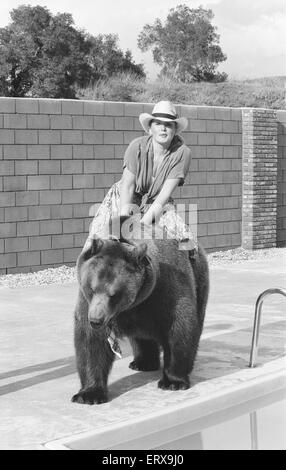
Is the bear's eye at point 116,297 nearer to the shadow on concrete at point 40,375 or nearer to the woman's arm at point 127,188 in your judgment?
the woman's arm at point 127,188

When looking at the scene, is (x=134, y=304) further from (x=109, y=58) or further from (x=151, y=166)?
(x=109, y=58)

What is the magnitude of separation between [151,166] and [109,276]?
1.22 m

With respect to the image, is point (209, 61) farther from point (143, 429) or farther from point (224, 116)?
point (143, 429)

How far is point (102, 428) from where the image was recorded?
522 cm

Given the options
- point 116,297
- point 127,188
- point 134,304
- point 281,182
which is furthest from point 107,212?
point 281,182

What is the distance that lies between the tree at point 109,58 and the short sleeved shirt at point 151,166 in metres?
40.6

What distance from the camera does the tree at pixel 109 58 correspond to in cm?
4706

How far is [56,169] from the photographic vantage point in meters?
12.8

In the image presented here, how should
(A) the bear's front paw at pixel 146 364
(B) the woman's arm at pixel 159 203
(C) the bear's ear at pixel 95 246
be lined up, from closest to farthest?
(C) the bear's ear at pixel 95 246 < (B) the woman's arm at pixel 159 203 < (A) the bear's front paw at pixel 146 364

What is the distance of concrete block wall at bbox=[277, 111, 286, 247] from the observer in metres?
16.6

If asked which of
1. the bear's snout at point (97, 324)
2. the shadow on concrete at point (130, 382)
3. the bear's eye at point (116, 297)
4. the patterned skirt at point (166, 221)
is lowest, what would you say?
the shadow on concrete at point (130, 382)

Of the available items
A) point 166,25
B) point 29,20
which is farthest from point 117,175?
point 166,25

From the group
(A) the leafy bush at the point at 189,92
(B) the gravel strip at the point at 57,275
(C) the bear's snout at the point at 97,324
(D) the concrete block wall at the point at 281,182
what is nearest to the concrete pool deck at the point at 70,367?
(B) the gravel strip at the point at 57,275
